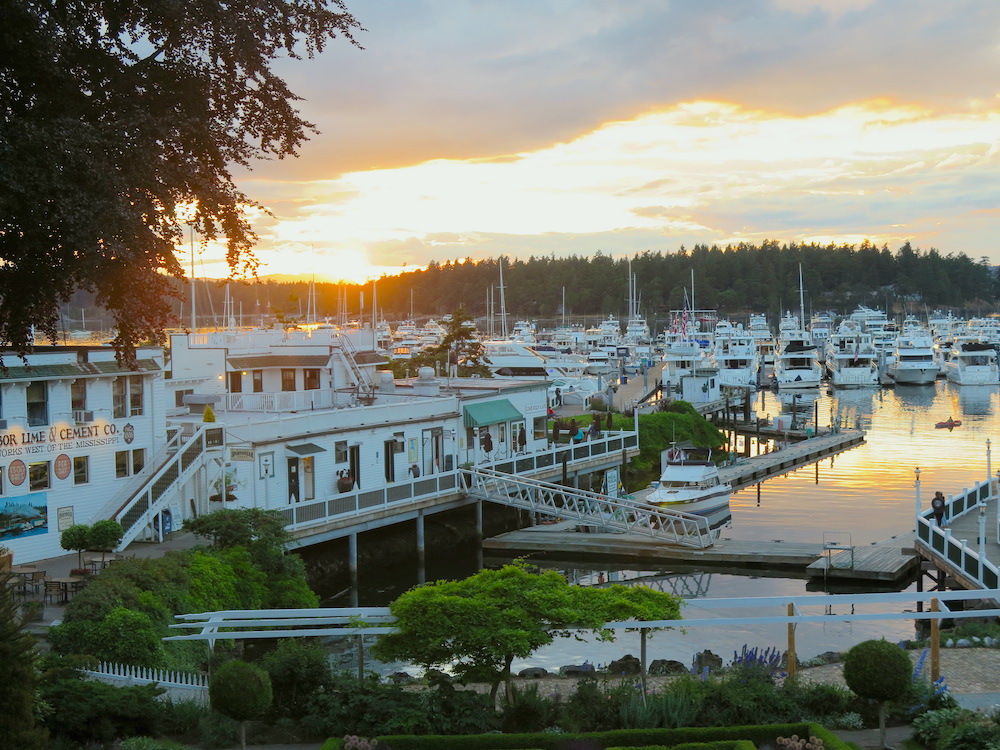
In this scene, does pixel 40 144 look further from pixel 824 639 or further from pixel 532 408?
pixel 532 408

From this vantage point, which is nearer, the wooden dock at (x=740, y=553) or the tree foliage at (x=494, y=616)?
the tree foliage at (x=494, y=616)

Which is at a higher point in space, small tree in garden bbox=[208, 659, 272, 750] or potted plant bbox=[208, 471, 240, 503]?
small tree in garden bbox=[208, 659, 272, 750]

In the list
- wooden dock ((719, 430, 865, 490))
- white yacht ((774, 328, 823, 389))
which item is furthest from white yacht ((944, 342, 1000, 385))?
wooden dock ((719, 430, 865, 490))

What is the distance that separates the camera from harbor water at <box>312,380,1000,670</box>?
2867 cm

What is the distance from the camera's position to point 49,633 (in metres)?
19.6

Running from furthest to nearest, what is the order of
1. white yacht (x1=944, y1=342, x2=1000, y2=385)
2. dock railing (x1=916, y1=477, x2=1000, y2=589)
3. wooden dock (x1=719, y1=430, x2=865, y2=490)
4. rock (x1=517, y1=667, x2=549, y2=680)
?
white yacht (x1=944, y1=342, x2=1000, y2=385) → wooden dock (x1=719, y1=430, x2=865, y2=490) → dock railing (x1=916, y1=477, x2=1000, y2=589) → rock (x1=517, y1=667, x2=549, y2=680)

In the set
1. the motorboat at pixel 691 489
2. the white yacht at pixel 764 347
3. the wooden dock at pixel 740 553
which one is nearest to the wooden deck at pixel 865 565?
the wooden dock at pixel 740 553

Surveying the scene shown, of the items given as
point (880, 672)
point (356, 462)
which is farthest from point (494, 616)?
point (356, 462)

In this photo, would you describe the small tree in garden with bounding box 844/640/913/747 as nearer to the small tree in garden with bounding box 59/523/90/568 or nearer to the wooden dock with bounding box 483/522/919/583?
the small tree in garden with bounding box 59/523/90/568

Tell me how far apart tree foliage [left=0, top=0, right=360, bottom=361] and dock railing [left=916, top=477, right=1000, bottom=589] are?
20237 millimetres

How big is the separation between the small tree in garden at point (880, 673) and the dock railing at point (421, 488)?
2040cm

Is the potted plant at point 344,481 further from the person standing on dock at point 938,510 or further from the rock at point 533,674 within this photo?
the person standing on dock at point 938,510

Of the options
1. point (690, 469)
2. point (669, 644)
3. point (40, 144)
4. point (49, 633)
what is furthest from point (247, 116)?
point (690, 469)

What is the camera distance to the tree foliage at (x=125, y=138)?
11.3 m
